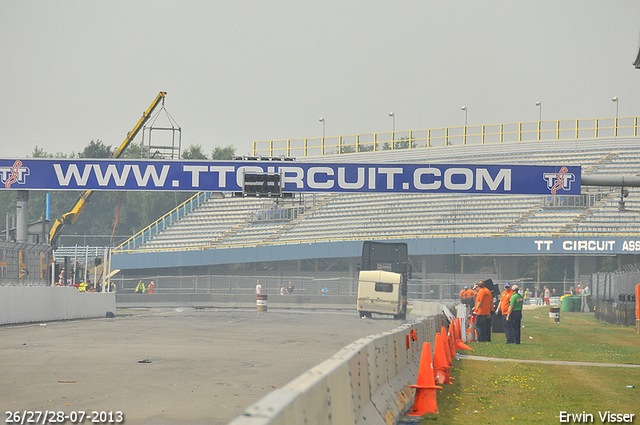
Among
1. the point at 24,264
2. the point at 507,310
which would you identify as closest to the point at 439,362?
the point at 507,310

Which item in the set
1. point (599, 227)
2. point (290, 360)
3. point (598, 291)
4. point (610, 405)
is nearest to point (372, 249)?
point (598, 291)

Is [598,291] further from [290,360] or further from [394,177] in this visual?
[290,360]

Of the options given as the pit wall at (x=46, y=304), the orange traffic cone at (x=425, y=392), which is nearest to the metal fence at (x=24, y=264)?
the pit wall at (x=46, y=304)

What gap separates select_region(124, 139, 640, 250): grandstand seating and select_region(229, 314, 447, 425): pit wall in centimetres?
4399

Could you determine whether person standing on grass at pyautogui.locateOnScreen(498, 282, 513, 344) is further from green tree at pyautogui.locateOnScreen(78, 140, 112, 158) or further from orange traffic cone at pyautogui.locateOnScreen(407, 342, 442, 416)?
green tree at pyautogui.locateOnScreen(78, 140, 112, 158)

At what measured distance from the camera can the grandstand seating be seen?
179ft

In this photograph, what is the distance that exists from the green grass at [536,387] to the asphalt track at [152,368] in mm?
2499

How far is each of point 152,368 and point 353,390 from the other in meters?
6.69

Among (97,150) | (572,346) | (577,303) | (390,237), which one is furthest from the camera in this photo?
(97,150)

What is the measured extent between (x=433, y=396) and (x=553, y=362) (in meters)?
7.35

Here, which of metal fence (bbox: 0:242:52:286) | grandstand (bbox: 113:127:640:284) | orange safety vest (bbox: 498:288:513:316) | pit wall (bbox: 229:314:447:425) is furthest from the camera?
grandstand (bbox: 113:127:640:284)

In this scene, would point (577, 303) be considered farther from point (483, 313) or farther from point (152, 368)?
point (152, 368)

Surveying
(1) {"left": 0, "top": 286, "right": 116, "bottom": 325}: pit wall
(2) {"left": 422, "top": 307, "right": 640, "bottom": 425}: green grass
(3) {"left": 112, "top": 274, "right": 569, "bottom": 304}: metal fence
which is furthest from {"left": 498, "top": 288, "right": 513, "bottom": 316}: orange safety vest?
(3) {"left": 112, "top": 274, "right": 569, "bottom": 304}: metal fence

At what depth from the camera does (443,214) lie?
59.4m
